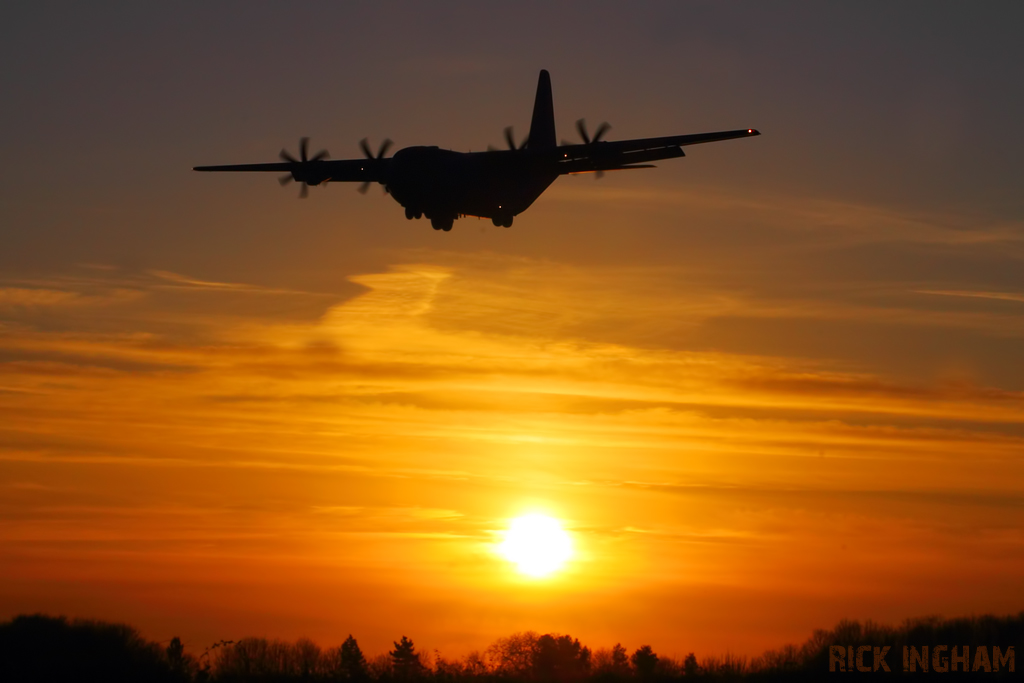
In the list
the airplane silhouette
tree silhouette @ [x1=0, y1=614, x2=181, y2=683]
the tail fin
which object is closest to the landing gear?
the airplane silhouette

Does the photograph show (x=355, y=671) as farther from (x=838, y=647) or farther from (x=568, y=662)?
(x=838, y=647)

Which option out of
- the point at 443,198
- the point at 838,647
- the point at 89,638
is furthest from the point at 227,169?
the point at 838,647

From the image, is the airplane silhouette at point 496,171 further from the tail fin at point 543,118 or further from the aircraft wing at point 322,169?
the tail fin at point 543,118

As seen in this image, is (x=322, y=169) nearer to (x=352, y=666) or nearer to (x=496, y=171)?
(x=496, y=171)

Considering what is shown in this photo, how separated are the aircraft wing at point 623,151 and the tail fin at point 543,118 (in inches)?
510

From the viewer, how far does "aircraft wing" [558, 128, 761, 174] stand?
53156mm

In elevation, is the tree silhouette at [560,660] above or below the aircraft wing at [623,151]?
below

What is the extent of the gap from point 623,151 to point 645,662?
117ft

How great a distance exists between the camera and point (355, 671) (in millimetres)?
58375

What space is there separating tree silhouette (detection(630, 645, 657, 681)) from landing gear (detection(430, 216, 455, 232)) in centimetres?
2790

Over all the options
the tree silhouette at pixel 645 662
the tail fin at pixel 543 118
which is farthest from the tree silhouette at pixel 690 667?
the tail fin at pixel 543 118

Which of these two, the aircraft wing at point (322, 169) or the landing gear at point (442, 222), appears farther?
the aircraft wing at point (322, 169)

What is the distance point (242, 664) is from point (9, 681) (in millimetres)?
11716

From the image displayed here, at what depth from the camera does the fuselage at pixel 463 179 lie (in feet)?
186
